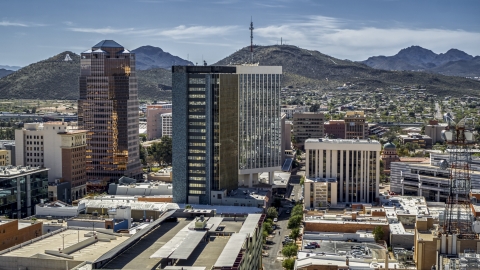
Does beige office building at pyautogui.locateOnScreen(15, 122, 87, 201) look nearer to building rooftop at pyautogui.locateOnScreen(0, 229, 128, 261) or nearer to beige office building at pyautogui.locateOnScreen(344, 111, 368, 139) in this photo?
building rooftop at pyautogui.locateOnScreen(0, 229, 128, 261)

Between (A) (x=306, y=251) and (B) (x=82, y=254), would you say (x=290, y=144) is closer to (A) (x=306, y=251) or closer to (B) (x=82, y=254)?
(A) (x=306, y=251)

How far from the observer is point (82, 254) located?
5234 centimetres

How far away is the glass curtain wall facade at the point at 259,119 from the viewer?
321ft

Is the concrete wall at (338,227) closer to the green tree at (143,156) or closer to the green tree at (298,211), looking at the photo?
the green tree at (298,211)

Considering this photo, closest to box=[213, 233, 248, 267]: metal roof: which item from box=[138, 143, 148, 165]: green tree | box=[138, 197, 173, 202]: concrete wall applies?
box=[138, 197, 173, 202]: concrete wall

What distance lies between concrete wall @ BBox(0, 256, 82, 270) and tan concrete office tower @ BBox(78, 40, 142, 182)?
61942 mm

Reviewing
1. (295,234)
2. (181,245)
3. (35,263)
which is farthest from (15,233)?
(295,234)

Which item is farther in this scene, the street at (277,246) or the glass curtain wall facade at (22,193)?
the glass curtain wall facade at (22,193)

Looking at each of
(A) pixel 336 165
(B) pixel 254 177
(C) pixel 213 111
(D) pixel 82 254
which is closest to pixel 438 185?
(A) pixel 336 165

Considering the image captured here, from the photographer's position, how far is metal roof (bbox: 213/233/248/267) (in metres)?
45.5

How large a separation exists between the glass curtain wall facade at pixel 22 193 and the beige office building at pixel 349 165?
33287mm

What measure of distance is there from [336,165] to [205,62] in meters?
23.1

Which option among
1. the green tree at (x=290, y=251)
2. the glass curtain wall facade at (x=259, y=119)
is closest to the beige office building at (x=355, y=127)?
the glass curtain wall facade at (x=259, y=119)

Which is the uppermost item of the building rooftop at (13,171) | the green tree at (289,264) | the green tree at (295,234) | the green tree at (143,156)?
the building rooftop at (13,171)
